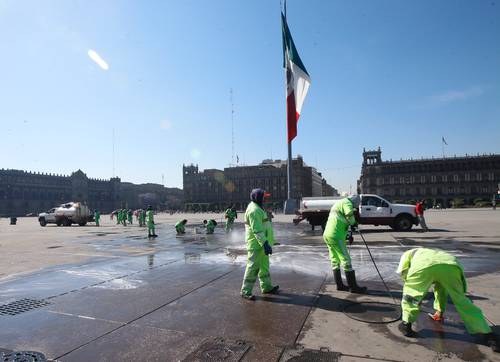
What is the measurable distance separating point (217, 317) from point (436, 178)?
12520 centimetres

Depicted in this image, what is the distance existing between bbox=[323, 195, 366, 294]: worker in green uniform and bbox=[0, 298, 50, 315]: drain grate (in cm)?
473

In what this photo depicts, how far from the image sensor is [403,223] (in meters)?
17.3

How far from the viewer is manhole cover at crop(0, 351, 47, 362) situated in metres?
3.45

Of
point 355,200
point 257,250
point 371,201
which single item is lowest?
point 257,250

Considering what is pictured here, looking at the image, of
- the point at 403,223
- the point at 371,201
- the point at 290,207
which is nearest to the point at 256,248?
the point at 371,201

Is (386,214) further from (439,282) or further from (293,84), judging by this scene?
(439,282)

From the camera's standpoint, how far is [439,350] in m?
3.47

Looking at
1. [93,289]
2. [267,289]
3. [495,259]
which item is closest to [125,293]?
[93,289]

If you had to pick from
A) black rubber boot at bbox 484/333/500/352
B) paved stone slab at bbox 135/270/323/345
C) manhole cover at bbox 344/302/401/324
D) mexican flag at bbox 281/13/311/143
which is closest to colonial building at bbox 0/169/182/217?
mexican flag at bbox 281/13/311/143

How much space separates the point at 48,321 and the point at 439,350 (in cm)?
479

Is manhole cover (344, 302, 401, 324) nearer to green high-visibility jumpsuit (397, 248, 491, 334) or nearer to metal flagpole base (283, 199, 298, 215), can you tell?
green high-visibility jumpsuit (397, 248, 491, 334)

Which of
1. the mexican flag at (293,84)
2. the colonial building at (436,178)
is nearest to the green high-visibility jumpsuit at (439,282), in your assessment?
the mexican flag at (293,84)

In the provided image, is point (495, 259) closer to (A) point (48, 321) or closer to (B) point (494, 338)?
(B) point (494, 338)

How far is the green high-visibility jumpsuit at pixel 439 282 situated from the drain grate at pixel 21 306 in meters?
5.32
